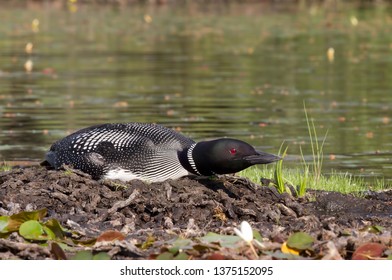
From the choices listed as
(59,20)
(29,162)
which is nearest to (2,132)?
(29,162)

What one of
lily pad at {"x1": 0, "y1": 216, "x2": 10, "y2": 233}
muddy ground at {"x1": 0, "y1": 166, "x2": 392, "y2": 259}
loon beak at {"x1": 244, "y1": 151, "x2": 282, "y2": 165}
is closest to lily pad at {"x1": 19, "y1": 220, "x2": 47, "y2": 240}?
muddy ground at {"x1": 0, "y1": 166, "x2": 392, "y2": 259}

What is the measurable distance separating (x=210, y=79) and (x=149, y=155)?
1336 centimetres

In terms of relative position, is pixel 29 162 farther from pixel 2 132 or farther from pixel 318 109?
pixel 318 109

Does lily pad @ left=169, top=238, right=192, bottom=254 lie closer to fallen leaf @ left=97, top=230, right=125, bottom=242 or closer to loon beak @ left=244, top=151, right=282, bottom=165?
fallen leaf @ left=97, top=230, right=125, bottom=242

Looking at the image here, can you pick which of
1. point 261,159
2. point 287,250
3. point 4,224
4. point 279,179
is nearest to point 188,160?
point 261,159

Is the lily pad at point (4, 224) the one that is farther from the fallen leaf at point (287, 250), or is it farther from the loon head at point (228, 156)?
the loon head at point (228, 156)

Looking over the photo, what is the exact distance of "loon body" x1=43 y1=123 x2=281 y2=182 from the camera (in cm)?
871

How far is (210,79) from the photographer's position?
22.3 meters

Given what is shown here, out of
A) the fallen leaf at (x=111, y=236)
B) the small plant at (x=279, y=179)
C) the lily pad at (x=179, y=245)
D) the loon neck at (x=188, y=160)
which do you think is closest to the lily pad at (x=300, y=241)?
the lily pad at (x=179, y=245)

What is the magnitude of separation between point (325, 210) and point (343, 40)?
79.3 ft

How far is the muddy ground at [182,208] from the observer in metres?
7.37

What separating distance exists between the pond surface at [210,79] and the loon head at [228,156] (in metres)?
3.21

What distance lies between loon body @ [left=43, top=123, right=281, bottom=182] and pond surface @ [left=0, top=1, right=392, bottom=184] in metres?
2.50

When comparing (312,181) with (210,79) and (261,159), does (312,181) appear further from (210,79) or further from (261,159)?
(210,79)
